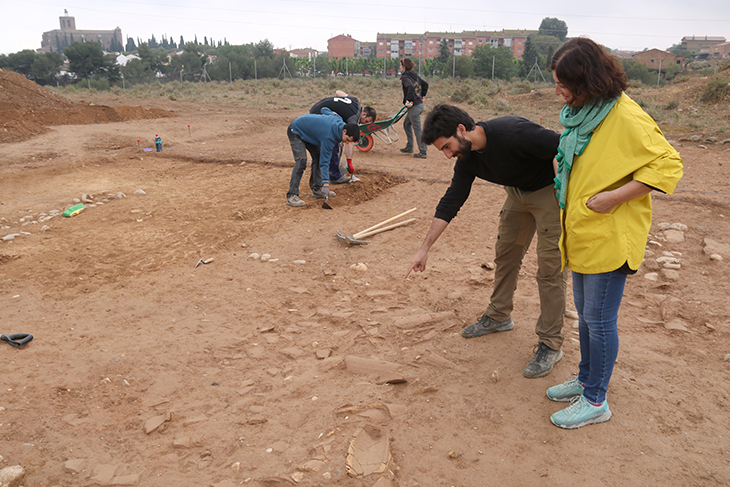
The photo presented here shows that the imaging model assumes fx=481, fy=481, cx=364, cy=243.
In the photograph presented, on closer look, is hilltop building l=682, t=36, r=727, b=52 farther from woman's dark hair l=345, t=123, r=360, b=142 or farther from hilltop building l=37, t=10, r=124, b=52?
hilltop building l=37, t=10, r=124, b=52

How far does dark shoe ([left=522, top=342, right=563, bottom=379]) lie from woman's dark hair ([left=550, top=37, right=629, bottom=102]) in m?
1.54

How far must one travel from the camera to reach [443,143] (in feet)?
8.56

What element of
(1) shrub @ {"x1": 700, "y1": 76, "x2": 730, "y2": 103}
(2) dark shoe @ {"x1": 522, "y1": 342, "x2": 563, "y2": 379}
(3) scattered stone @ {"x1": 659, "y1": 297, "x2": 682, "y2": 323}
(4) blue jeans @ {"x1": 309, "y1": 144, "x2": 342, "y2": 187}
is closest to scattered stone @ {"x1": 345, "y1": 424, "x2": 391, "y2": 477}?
(2) dark shoe @ {"x1": 522, "y1": 342, "x2": 563, "y2": 379}

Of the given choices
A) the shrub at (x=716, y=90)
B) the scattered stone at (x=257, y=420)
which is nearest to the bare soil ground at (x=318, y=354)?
the scattered stone at (x=257, y=420)

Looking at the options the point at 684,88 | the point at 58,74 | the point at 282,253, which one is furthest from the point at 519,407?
the point at 58,74

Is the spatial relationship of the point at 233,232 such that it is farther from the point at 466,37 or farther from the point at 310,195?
the point at 466,37

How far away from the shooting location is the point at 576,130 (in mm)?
2084

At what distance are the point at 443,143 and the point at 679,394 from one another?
6.27ft

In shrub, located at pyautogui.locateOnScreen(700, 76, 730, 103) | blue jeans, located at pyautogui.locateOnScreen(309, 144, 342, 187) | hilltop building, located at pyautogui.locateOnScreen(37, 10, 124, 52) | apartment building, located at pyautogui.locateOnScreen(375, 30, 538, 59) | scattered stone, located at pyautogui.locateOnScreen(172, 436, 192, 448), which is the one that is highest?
hilltop building, located at pyautogui.locateOnScreen(37, 10, 124, 52)

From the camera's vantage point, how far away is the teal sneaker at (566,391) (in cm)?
260

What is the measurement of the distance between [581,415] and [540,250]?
Answer: 88cm

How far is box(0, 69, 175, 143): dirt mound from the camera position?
37.9 feet

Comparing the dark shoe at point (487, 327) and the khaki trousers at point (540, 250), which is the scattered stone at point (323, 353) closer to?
the dark shoe at point (487, 327)

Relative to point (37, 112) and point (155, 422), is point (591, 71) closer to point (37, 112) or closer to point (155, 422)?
point (155, 422)
